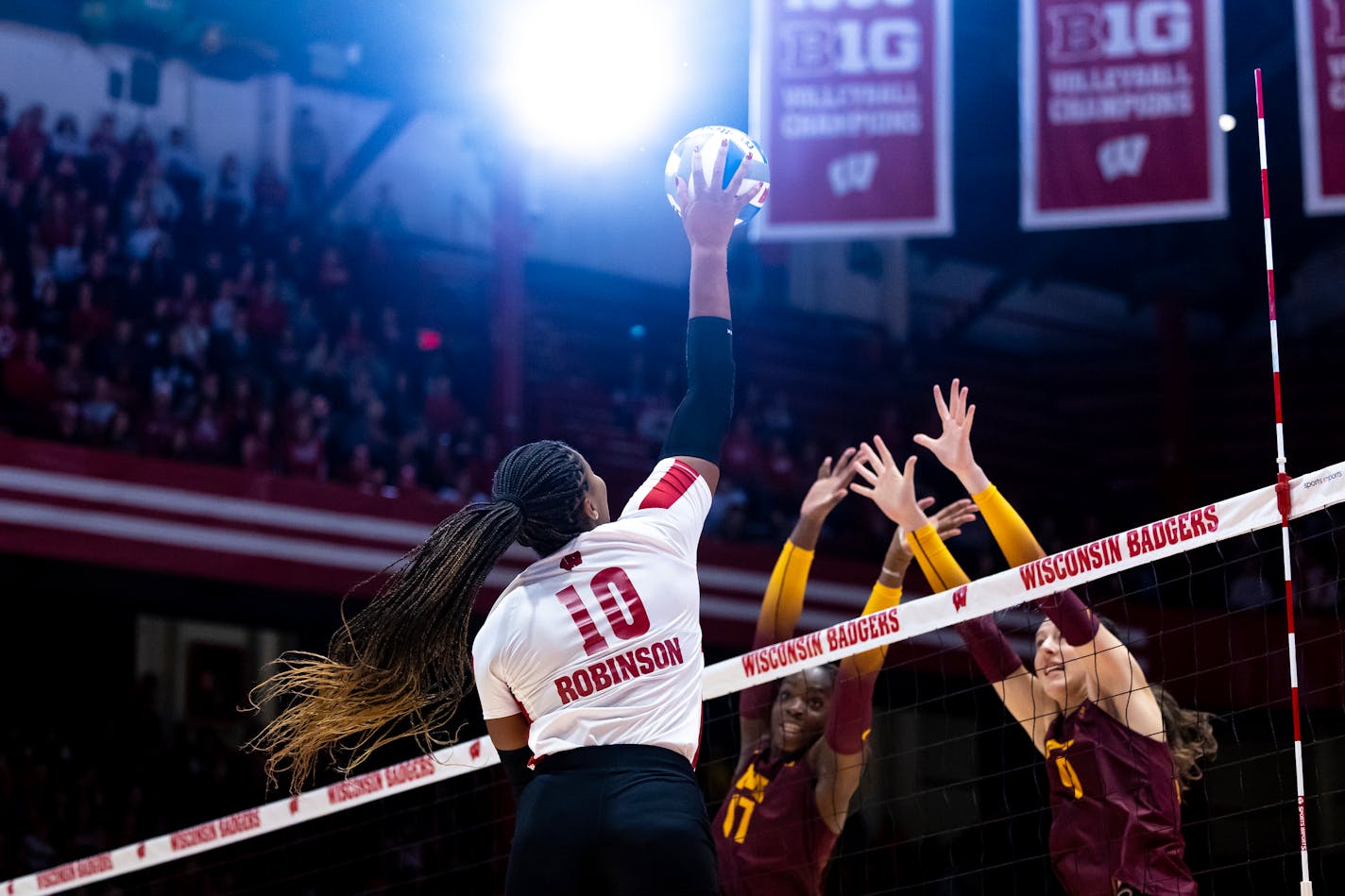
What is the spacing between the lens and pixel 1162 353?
17078 mm

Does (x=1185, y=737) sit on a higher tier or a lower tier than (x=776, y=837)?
higher

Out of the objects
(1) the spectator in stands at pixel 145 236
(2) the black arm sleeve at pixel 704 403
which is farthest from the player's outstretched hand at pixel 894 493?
(1) the spectator in stands at pixel 145 236

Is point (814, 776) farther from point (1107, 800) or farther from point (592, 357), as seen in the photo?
point (592, 357)

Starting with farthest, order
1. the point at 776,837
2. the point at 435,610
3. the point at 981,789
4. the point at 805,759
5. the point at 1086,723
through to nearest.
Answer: the point at 981,789 < the point at 805,759 < the point at 776,837 < the point at 1086,723 < the point at 435,610

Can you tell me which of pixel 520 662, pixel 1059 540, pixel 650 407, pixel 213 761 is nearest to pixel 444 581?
pixel 520 662

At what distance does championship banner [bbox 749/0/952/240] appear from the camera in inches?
413

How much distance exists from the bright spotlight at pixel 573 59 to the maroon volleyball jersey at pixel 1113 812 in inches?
418

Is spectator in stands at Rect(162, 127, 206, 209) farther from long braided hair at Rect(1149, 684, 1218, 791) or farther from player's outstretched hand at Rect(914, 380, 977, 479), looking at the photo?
long braided hair at Rect(1149, 684, 1218, 791)

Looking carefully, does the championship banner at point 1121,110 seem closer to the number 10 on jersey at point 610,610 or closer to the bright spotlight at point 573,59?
the bright spotlight at point 573,59

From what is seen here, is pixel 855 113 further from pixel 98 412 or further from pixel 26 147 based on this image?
pixel 26 147

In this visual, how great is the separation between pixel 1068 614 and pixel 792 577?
116cm

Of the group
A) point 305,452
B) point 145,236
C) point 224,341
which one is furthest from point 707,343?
point 145,236

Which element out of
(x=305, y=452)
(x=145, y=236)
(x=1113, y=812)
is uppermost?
(x=145, y=236)

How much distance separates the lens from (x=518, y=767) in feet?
10.2
